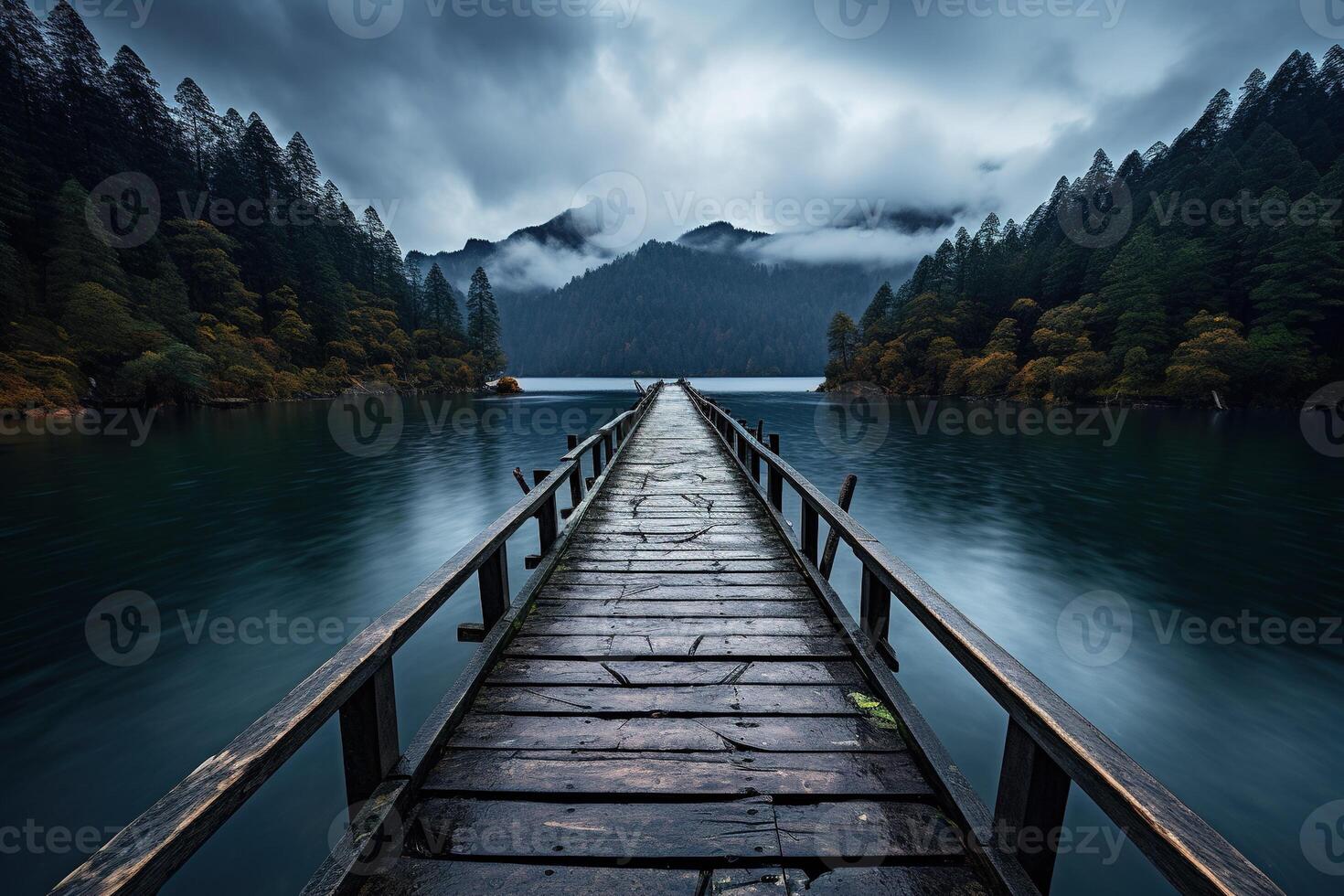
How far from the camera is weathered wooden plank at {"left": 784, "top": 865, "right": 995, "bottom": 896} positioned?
206 centimetres

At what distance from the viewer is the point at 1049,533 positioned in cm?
1329

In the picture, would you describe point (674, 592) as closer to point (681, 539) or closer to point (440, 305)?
point (681, 539)

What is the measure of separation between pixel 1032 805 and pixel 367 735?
2845mm

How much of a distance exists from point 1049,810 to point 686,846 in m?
1.48

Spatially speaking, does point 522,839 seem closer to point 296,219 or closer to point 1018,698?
point 1018,698

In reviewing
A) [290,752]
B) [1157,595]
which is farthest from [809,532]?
[1157,595]

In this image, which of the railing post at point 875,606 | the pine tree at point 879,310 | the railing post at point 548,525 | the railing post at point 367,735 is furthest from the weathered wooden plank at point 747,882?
the pine tree at point 879,310

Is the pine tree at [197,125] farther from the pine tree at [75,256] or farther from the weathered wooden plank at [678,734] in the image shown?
the weathered wooden plank at [678,734]

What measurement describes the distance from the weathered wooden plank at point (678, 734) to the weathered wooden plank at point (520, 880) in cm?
68

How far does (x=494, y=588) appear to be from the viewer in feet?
12.8

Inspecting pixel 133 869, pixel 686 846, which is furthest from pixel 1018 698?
pixel 133 869

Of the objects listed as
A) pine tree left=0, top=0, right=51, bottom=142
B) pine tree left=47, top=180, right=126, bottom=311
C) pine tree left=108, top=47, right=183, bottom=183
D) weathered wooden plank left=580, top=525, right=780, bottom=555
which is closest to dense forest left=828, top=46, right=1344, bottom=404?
weathered wooden plank left=580, top=525, right=780, bottom=555

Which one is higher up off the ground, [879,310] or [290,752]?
[879,310]

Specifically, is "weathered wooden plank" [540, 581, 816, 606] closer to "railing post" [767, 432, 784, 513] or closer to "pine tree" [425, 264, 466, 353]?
"railing post" [767, 432, 784, 513]
